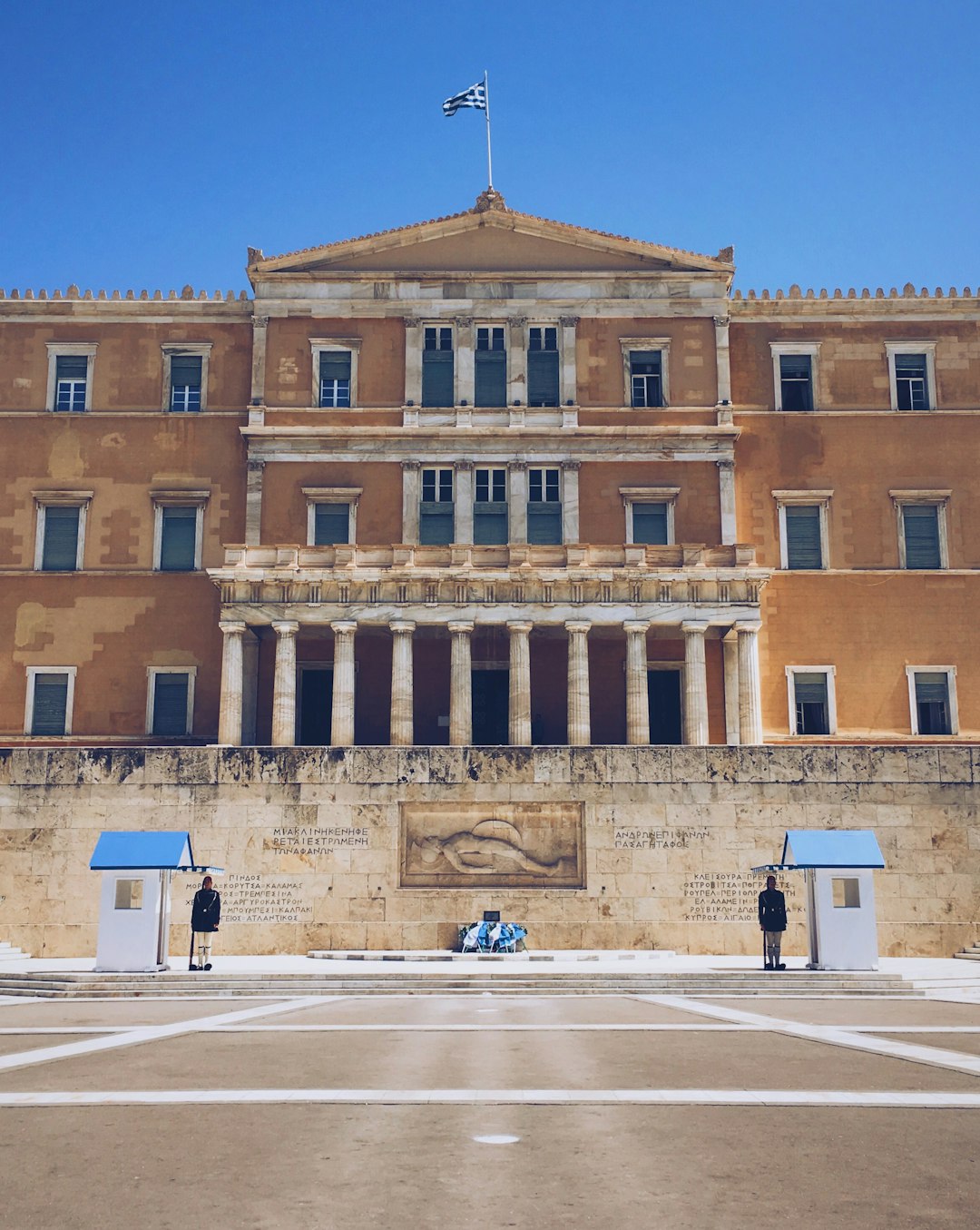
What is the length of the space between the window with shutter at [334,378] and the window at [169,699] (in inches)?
388

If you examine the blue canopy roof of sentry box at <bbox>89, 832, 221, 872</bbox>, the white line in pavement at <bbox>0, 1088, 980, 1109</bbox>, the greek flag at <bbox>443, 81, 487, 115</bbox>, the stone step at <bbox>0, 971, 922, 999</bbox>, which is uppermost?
the greek flag at <bbox>443, 81, 487, 115</bbox>

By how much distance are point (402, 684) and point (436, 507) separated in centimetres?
709

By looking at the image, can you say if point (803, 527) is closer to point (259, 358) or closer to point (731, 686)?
point (731, 686)

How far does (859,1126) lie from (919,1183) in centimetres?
185

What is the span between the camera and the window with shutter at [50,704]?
4238 cm

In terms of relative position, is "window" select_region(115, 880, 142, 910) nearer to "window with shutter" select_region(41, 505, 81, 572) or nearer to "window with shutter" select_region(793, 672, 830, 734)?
"window with shutter" select_region(41, 505, 81, 572)

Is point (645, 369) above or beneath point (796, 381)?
above

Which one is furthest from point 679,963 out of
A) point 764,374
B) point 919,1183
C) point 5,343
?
point 5,343

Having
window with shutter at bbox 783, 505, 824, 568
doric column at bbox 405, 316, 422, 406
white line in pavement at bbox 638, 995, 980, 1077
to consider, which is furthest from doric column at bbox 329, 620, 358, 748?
white line in pavement at bbox 638, 995, 980, 1077

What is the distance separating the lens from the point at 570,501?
42.9m

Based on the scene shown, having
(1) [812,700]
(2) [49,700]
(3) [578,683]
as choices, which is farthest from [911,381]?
(2) [49,700]

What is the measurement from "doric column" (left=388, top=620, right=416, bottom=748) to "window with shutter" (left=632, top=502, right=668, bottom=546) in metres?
8.54

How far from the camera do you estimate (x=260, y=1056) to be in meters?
14.8

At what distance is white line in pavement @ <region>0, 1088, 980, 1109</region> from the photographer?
460 inches
